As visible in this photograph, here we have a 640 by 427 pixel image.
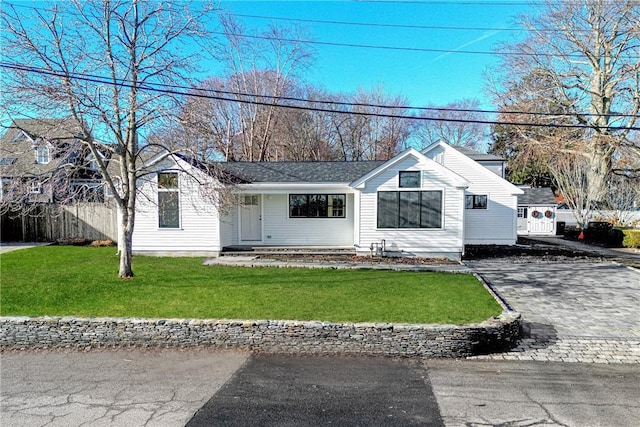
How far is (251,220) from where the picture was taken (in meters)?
14.6

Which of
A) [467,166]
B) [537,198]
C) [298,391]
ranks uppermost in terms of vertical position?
[467,166]

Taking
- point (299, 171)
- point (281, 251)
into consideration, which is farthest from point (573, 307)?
point (299, 171)

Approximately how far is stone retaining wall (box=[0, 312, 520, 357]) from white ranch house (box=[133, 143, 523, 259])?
20.6 feet

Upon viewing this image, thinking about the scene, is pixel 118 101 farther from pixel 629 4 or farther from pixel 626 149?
pixel 626 149

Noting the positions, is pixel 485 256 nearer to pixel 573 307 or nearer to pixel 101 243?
pixel 573 307

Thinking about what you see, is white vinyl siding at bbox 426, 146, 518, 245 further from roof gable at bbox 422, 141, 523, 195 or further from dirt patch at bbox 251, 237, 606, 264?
Result: dirt patch at bbox 251, 237, 606, 264

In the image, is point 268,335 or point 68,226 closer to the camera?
point 268,335

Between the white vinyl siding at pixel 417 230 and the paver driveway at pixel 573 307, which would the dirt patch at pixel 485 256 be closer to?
the white vinyl siding at pixel 417 230

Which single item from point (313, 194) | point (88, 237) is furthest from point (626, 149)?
point (88, 237)

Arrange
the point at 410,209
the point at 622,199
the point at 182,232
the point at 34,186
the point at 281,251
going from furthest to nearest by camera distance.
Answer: the point at 622,199 → the point at 281,251 → the point at 182,232 → the point at 410,209 → the point at 34,186

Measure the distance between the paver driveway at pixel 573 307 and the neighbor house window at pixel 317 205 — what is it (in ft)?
18.0

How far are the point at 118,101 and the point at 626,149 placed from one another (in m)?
24.8

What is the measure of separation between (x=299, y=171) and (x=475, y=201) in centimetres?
931

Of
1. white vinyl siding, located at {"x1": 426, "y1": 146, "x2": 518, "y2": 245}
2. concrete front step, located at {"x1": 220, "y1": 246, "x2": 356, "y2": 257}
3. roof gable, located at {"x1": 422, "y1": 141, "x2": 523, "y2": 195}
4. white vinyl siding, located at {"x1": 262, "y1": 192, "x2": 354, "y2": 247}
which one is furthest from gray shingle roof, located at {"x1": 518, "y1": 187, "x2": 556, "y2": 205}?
concrete front step, located at {"x1": 220, "y1": 246, "x2": 356, "y2": 257}
